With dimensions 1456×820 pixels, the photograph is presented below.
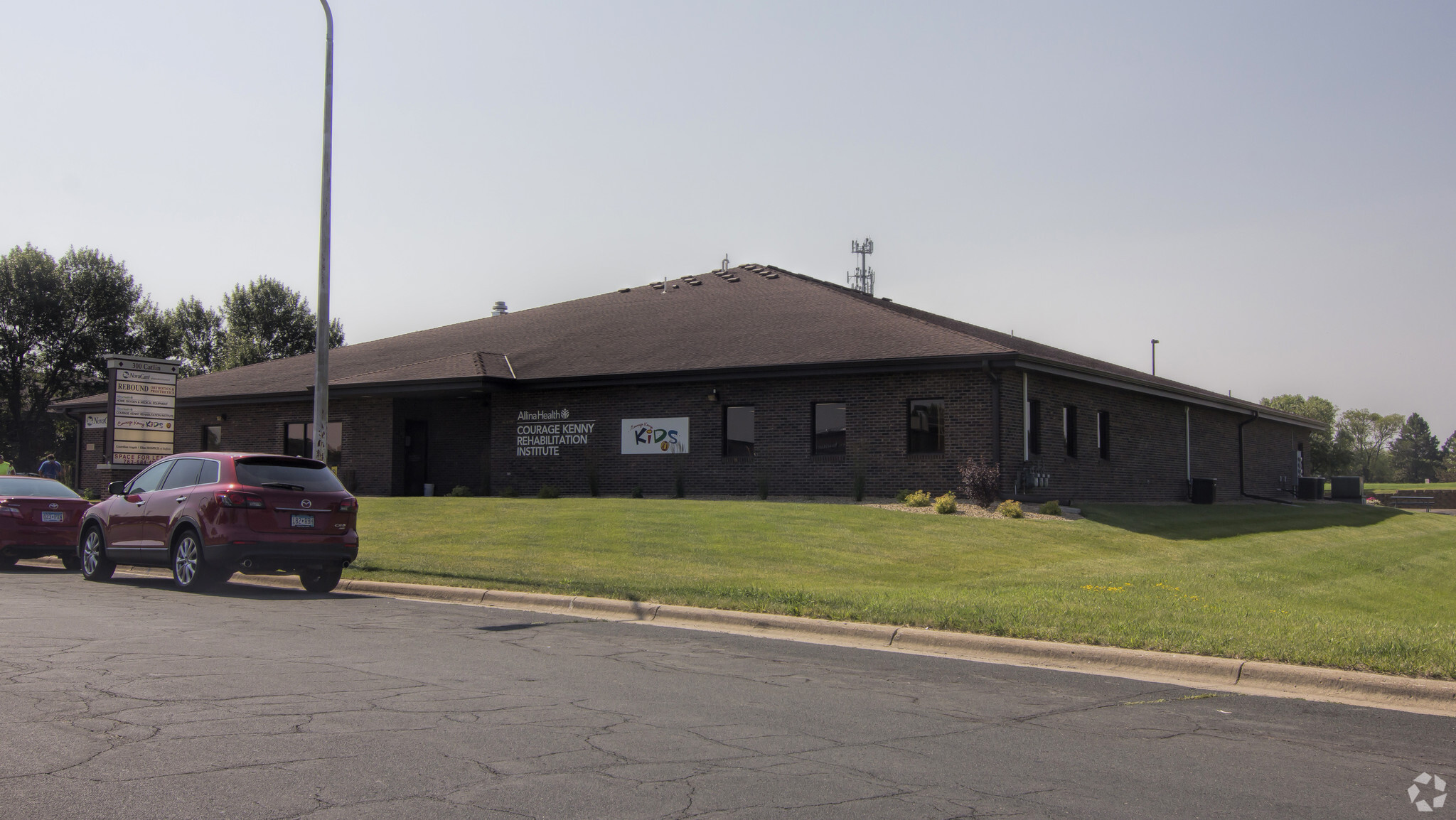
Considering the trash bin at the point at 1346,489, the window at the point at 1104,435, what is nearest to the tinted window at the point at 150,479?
the window at the point at 1104,435

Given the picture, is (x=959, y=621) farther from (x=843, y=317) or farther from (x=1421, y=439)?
(x=1421, y=439)

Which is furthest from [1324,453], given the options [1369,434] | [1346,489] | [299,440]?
[1369,434]

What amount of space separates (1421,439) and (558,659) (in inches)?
8323

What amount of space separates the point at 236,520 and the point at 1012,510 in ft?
47.0

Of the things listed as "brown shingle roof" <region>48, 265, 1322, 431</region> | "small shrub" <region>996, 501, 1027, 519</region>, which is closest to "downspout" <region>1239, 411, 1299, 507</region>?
"brown shingle roof" <region>48, 265, 1322, 431</region>

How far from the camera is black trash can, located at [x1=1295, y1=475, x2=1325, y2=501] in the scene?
139 feet

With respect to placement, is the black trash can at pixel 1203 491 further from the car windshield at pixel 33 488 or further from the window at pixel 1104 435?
the car windshield at pixel 33 488

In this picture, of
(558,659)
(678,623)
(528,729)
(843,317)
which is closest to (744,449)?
(843,317)

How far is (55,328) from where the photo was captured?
186 ft

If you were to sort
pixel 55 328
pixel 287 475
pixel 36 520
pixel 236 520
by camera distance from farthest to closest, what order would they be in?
pixel 55 328 → pixel 36 520 → pixel 287 475 → pixel 236 520

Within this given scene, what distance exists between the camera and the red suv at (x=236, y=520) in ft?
41.2

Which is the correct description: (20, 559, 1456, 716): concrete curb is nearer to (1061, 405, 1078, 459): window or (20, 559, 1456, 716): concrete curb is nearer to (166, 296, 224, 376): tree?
(1061, 405, 1078, 459): window

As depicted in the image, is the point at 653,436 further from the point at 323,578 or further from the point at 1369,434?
the point at 1369,434

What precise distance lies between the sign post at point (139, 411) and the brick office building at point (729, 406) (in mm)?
5570
